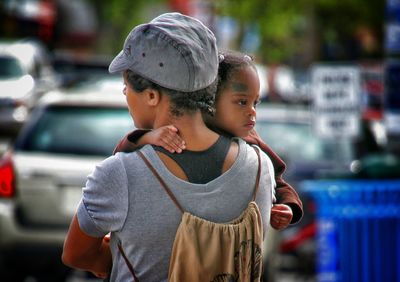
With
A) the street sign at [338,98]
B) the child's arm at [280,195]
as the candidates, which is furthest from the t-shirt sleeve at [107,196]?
the street sign at [338,98]

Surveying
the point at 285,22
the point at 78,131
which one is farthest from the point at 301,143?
the point at 285,22

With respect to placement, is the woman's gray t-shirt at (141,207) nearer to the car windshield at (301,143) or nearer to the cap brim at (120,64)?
the cap brim at (120,64)

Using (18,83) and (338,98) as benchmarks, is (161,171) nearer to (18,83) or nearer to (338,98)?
(338,98)

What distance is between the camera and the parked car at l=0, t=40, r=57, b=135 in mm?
19578

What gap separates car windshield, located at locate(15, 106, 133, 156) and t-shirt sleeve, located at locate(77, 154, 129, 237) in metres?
5.39

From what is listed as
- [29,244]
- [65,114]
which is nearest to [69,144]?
[65,114]

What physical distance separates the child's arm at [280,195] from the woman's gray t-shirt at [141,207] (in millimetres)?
322

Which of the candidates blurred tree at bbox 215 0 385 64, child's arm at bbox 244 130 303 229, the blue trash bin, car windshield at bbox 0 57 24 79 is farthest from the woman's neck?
blurred tree at bbox 215 0 385 64

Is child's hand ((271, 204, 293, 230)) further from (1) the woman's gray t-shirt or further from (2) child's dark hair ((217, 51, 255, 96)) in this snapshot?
(2) child's dark hair ((217, 51, 255, 96))

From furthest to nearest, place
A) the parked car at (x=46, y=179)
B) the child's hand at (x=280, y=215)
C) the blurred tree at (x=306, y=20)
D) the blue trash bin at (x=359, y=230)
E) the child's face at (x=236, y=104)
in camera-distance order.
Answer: the blurred tree at (x=306, y=20)
the parked car at (x=46, y=179)
the blue trash bin at (x=359, y=230)
the child's hand at (x=280, y=215)
the child's face at (x=236, y=104)

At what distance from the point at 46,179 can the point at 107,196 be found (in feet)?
17.1

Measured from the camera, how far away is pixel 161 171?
9.94ft

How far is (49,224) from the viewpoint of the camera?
8164 mm

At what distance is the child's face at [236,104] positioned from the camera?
10.6 feet
